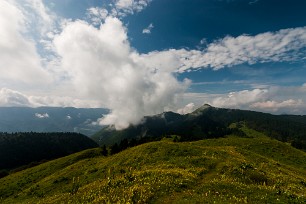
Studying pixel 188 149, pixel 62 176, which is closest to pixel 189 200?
pixel 188 149

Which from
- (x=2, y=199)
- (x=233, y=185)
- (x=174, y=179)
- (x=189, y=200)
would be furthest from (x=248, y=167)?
(x=2, y=199)

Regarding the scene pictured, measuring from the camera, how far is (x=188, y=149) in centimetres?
4772

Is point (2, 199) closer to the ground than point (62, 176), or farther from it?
closer to the ground

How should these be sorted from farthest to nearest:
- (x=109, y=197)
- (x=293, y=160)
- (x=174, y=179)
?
(x=293, y=160) → (x=174, y=179) → (x=109, y=197)

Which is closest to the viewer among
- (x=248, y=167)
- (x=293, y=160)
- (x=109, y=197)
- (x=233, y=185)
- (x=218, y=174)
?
(x=109, y=197)

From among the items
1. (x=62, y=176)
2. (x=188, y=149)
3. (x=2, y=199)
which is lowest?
(x=2, y=199)

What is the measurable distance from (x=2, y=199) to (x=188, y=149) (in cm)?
3582

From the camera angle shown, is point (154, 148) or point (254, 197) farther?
point (154, 148)

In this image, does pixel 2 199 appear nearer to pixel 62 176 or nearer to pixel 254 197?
pixel 62 176

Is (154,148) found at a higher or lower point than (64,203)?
higher

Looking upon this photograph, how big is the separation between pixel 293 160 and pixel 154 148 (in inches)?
1502

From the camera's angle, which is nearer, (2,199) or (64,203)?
(64,203)

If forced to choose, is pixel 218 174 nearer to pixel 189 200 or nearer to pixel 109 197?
pixel 189 200

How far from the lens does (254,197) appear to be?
23094mm
